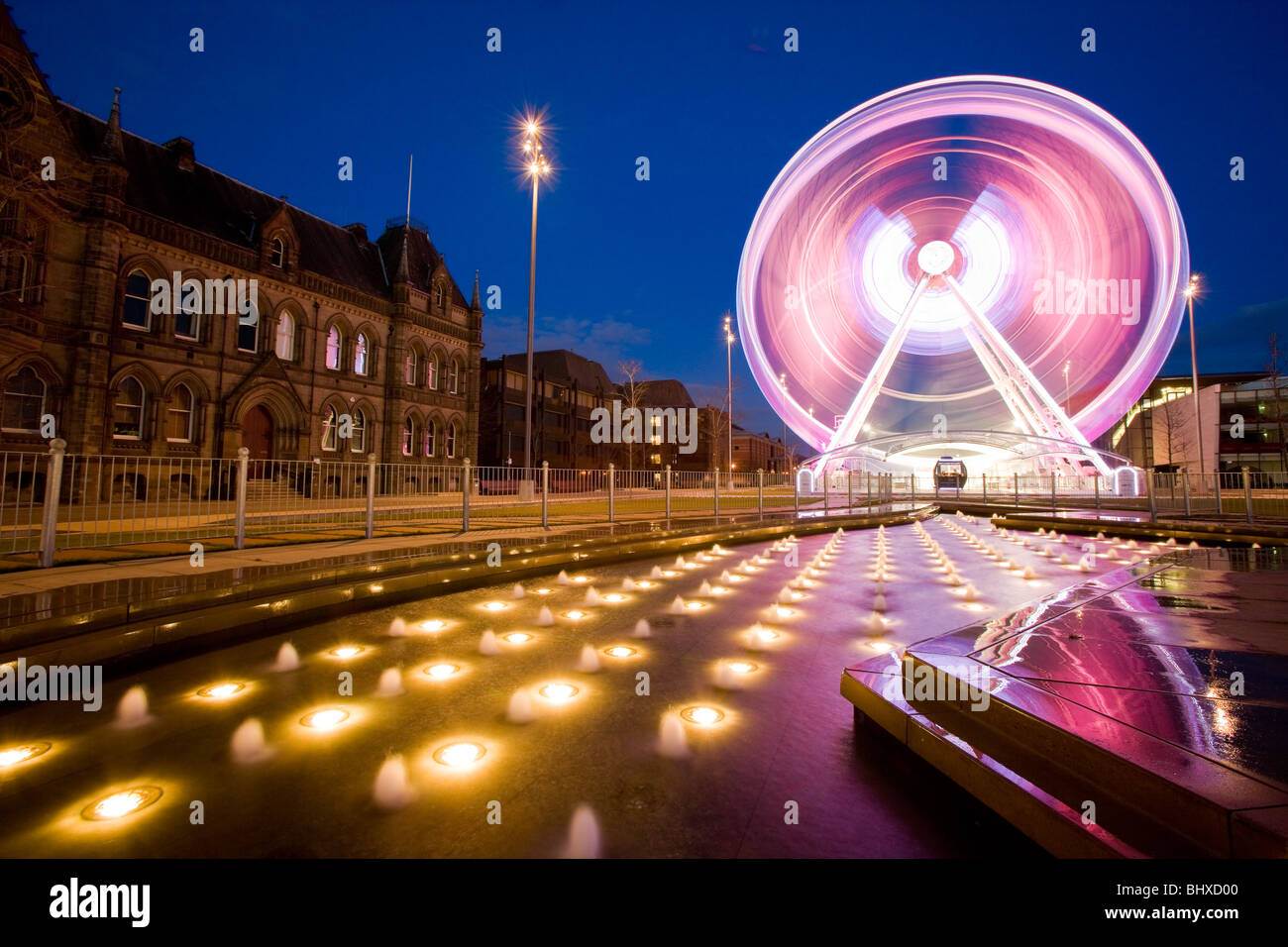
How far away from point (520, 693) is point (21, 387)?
26501 millimetres

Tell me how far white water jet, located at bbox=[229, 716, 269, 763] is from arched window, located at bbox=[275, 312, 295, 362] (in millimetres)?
29731

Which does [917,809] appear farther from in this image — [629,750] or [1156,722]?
[629,750]

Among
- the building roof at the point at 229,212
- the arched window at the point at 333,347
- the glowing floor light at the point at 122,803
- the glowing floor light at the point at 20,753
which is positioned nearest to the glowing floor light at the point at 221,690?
the glowing floor light at the point at 20,753

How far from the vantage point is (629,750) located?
2629 millimetres

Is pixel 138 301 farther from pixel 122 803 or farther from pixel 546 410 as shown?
pixel 546 410

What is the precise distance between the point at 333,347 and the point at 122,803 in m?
32.3

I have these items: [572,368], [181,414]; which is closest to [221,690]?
[181,414]

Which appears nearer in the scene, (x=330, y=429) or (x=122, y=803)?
(x=122, y=803)

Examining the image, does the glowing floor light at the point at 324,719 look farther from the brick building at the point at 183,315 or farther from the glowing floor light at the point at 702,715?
the brick building at the point at 183,315

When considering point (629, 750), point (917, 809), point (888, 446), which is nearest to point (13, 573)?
point (629, 750)

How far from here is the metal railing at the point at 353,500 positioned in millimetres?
8672

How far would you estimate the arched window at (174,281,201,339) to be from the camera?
23.0 meters

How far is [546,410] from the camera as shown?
→ 53750 millimetres

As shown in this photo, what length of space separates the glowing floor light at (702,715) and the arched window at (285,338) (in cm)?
3092
